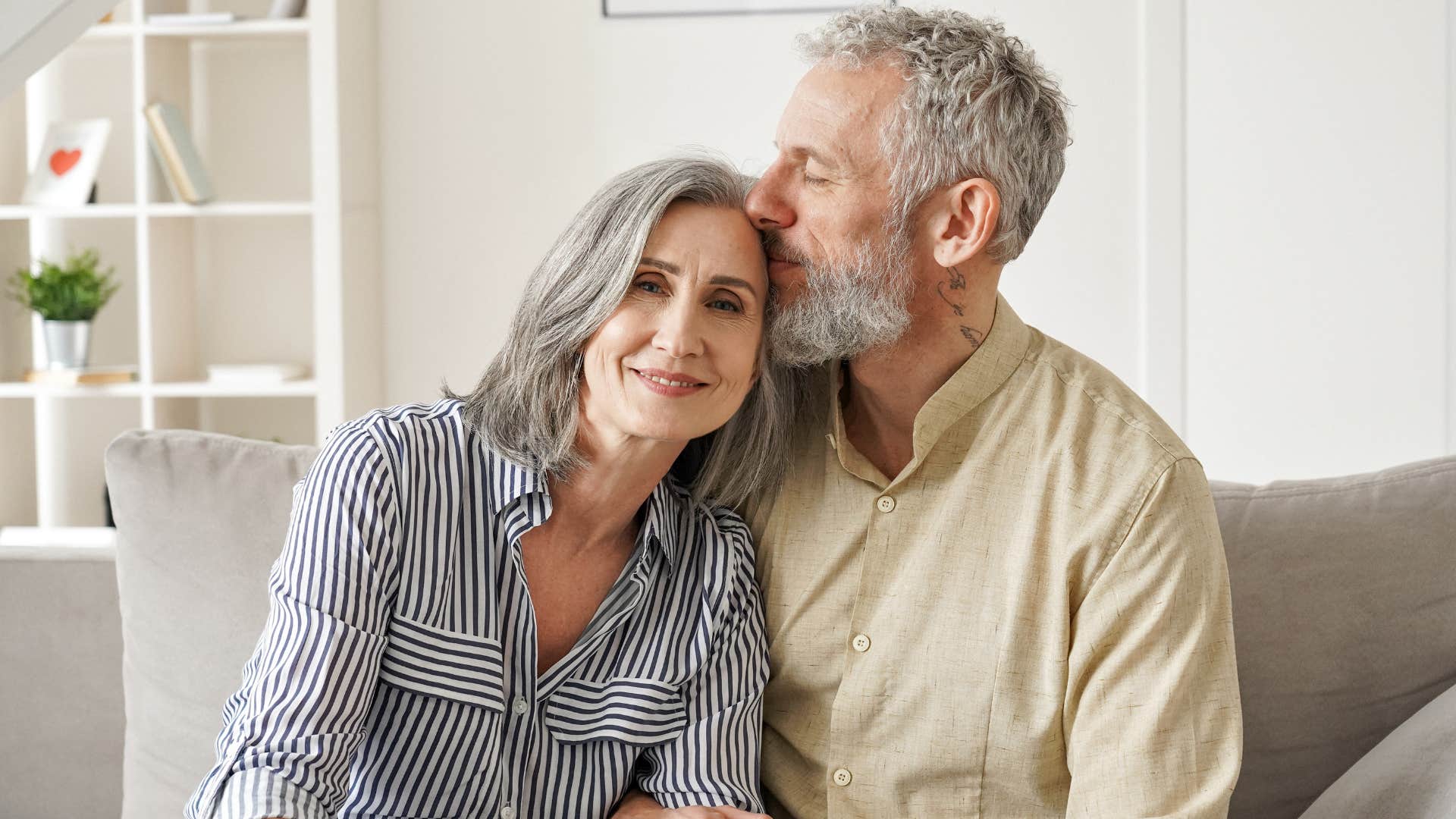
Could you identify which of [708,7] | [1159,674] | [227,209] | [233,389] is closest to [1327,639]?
[1159,674]

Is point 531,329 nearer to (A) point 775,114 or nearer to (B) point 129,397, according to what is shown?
(A) point 775,114

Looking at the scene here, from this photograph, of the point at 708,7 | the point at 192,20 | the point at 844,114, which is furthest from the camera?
the point at 708,7

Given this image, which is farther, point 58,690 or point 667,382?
point 58,690

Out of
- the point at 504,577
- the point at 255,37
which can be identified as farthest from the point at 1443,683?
the point at 255,37

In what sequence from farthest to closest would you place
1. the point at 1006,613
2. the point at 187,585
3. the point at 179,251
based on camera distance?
the point at 179,251, the point at 187,585, the point at 1006,613

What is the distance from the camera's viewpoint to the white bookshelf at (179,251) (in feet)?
11.3

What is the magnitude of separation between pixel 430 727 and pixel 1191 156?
2.74 metres

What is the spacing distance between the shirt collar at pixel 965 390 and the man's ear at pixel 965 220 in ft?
0.32

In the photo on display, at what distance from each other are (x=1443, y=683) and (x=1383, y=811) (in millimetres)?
319

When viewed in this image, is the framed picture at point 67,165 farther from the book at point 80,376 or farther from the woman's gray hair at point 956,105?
the woman's gray hair at point 956,105

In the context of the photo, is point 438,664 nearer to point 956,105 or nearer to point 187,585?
point 187,585

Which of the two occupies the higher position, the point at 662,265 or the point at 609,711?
the point at 662,265

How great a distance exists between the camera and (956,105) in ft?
5.07

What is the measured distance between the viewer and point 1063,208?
11.2 ft
